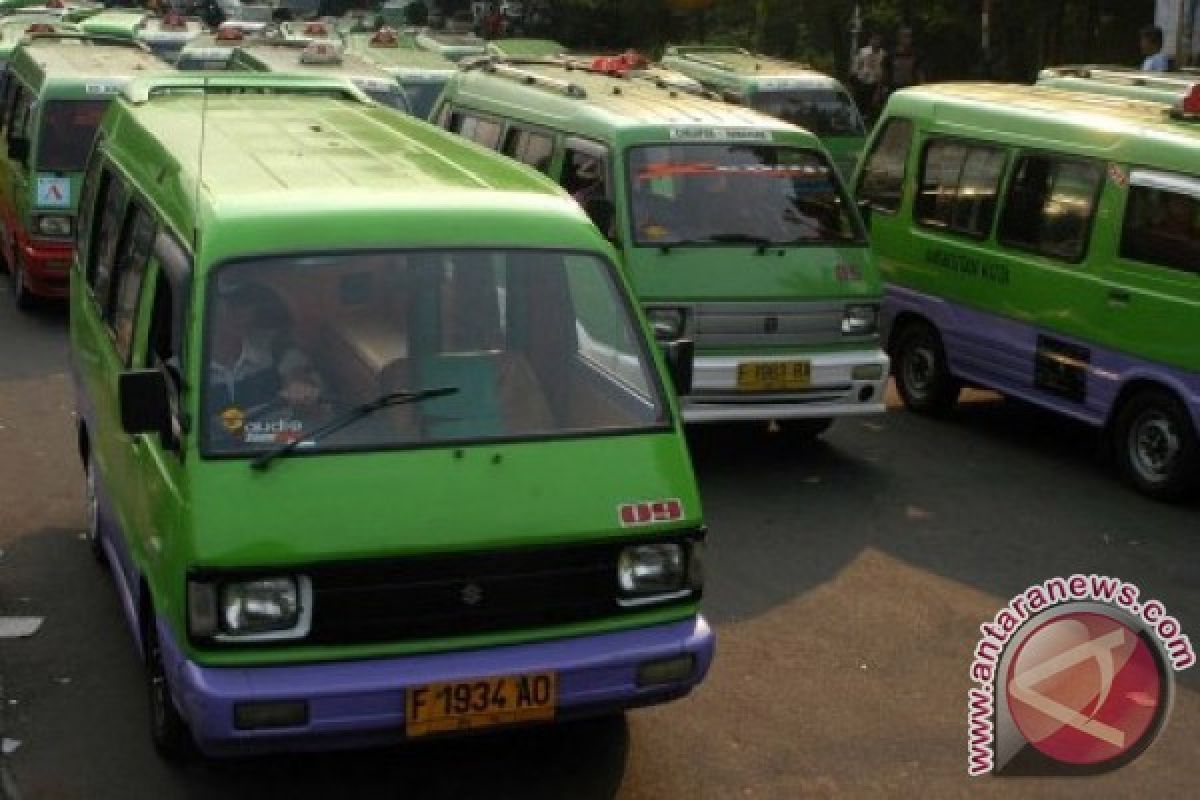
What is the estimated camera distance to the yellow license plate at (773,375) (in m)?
9.28

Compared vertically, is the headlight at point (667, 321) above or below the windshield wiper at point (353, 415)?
below

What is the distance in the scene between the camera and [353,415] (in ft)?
17.2

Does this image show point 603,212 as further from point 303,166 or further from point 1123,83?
point 1123,83

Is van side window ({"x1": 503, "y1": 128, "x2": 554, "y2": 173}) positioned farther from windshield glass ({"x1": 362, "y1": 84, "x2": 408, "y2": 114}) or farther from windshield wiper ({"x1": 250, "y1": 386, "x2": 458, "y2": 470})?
windshield wiper ({"x1": 250, "y1": 386, "x2": 458, "y2": 470})

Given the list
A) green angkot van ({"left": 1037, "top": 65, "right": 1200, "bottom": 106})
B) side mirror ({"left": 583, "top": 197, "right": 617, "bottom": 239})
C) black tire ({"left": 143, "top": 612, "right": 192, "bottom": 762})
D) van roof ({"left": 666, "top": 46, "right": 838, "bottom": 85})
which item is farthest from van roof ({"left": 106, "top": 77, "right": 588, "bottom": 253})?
van roof ({"left": 666, "top": 46, "right": 838, "bottom": 85})

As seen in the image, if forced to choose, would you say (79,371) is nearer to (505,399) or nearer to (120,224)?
(120,224)

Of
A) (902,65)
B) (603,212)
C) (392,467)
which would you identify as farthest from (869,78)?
(392,467)

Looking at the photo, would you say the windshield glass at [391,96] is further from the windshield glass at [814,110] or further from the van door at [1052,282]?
the van door at [1052,282]

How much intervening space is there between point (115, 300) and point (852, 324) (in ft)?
14.4

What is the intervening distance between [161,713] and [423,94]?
44.3 ft

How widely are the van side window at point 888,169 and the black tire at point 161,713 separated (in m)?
6.84

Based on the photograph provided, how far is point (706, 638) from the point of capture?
537 cm

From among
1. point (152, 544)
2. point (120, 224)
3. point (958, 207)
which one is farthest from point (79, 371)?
point (958, 207)

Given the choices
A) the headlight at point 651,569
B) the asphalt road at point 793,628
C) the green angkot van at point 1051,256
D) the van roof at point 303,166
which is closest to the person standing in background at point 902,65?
the green angkot van at point 1051,256
